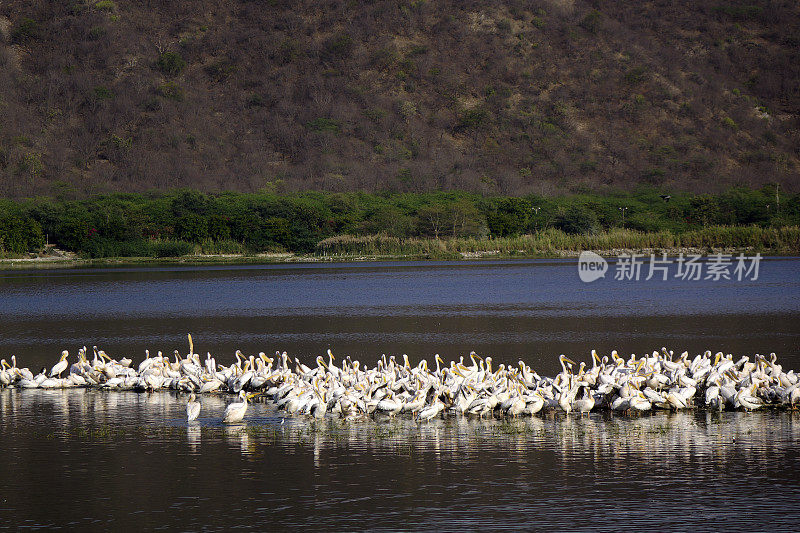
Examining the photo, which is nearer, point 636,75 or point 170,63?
point 636,75

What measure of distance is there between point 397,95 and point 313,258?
80.6m

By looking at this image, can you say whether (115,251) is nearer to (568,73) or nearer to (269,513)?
(269,513)

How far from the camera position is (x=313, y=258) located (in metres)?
85.7

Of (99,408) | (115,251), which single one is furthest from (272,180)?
(99,408)

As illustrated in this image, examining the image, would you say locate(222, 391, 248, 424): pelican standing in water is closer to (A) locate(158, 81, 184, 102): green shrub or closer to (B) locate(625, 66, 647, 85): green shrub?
(A) locate(158, 81, 184, 102): green shrub

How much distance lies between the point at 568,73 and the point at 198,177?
62563 millimetres

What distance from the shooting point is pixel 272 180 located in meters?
136

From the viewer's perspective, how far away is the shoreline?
79312 mm

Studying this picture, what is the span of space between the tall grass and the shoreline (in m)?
0.25

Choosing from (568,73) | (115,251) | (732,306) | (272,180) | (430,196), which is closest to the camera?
(732,306)

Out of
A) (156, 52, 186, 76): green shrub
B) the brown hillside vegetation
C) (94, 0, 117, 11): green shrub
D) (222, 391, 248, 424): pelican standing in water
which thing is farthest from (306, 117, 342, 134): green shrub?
(222, 391, 248, 424): pelican standing in water

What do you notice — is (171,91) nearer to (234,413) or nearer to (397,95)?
(397,95)

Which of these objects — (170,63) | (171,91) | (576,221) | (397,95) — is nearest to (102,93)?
(171,91)

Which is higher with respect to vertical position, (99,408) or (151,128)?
(151,128)
